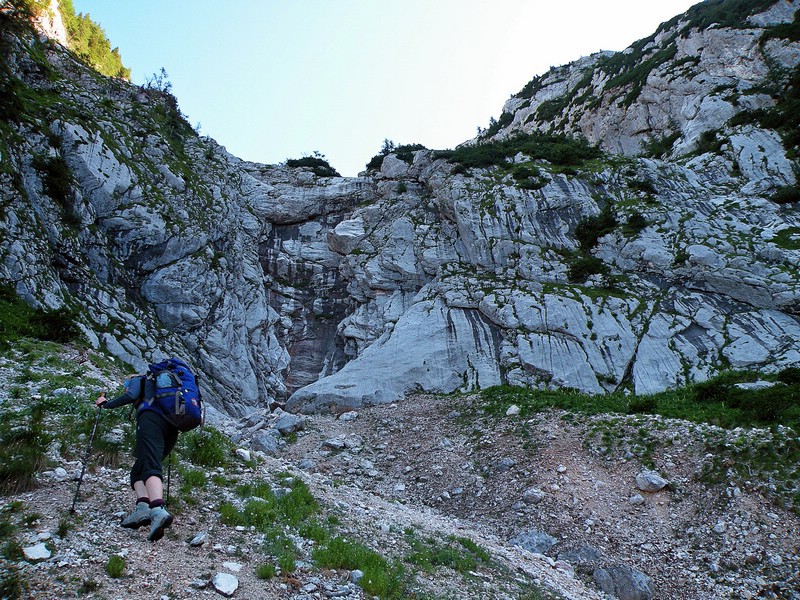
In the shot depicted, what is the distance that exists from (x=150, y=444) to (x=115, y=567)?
4.62ft

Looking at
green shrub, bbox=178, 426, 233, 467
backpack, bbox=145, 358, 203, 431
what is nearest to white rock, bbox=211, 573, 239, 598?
backpack, bbox=145, 358, 203, 431

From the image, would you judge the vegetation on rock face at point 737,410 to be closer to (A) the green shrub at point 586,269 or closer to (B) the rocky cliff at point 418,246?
(B) the rocky cliff at point 418,246

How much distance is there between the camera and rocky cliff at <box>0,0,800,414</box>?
23.7m

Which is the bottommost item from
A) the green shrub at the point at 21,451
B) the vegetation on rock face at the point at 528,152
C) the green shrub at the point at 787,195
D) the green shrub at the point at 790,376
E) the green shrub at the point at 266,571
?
the green shrub at the point at 266,571

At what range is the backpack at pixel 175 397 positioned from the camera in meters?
6.10

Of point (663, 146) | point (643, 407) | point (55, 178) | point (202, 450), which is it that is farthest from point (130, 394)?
point (663, 146)

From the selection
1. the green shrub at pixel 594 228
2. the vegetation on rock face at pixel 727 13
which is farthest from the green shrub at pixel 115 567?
the vegetation on rock face at pixel 727 13

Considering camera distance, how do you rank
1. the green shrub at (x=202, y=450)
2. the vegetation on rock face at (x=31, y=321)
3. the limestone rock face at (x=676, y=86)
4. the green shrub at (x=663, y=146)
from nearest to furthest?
the green shrub at (x=202, y=450) → the vegetation on rock face at (x=31, y=321) → the limestone rock face at (x=676, y=86) → the green shrub at (x=663, y=146)

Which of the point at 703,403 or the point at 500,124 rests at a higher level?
the point at 500,124

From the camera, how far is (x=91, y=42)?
63.0 metres

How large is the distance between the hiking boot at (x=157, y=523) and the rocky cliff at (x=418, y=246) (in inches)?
686

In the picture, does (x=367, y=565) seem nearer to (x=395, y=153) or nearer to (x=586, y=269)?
(x=586, y=269)

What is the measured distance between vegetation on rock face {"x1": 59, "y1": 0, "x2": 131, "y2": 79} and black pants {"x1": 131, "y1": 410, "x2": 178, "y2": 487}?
213ft

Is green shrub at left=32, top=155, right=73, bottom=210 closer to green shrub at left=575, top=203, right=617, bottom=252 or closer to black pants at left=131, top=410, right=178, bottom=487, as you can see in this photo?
black pants at left=131, top=410, right=178, bottom=487
